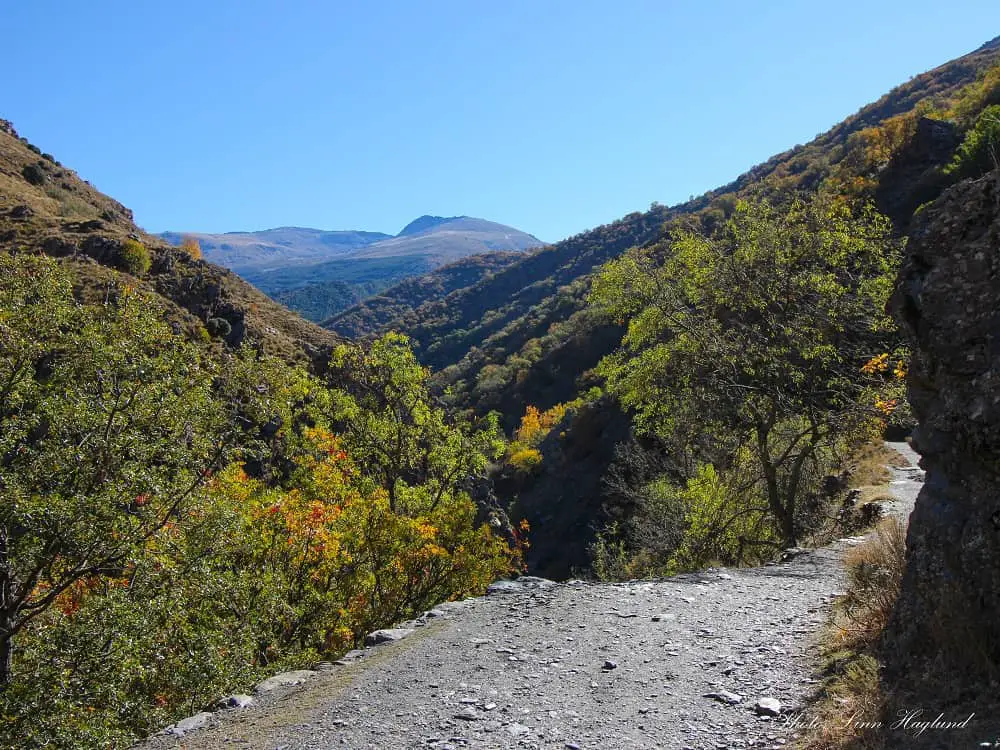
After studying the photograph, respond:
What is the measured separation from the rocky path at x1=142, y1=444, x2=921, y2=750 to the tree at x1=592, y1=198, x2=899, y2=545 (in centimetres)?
388

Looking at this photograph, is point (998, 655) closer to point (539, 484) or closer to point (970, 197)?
point (970, 197)

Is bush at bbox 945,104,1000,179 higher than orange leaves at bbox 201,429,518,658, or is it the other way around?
bush at bbox 945,104,1000,179

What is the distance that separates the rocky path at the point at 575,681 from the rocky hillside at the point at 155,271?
1211 inches

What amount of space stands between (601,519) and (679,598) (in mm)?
34746

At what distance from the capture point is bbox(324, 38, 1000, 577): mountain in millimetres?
46938

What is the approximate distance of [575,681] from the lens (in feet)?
19.4

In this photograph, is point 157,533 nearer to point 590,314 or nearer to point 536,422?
point 590,314

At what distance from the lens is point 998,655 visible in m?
3.75

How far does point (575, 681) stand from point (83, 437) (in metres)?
7.42

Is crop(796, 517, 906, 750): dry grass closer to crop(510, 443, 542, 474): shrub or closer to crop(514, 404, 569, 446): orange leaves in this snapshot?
crop(510, 443, 542, 474): shrub

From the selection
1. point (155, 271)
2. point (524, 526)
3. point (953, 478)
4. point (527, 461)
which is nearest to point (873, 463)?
point (524, 526)

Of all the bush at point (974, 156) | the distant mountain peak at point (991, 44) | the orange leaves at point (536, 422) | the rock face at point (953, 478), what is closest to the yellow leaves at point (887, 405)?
the rock face at point (953, 478)

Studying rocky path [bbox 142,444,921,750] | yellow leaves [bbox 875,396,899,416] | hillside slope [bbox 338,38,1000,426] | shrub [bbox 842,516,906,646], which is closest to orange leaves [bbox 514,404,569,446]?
hillside slope [bbox 338,38,1000,426]

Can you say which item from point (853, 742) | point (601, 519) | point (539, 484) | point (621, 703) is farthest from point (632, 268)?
point (539, 484)
